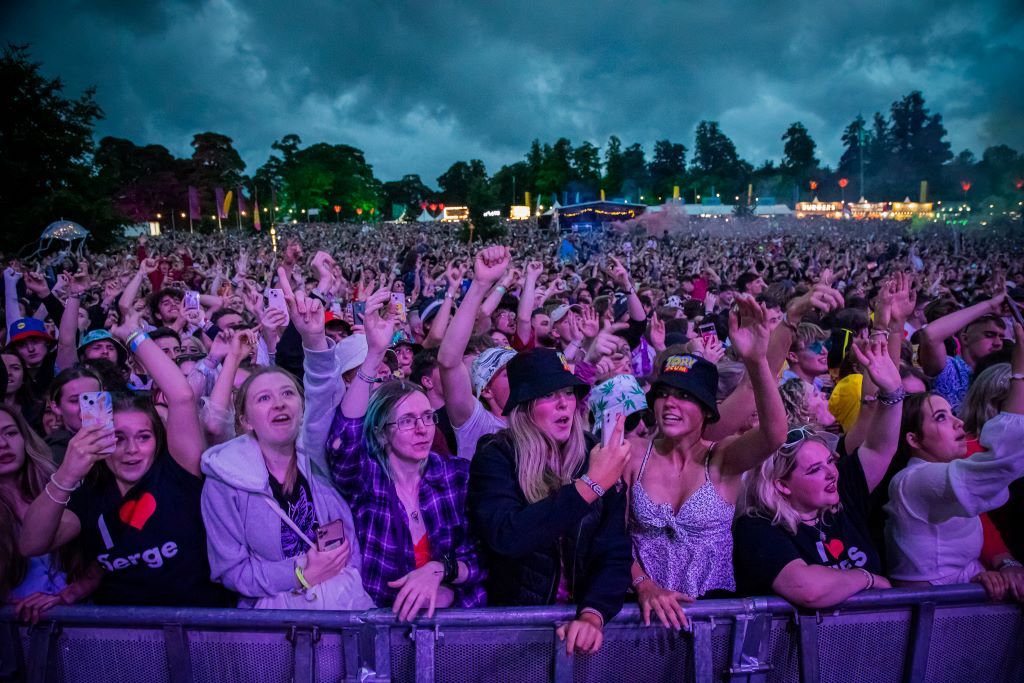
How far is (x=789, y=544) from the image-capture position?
2404 millimetres

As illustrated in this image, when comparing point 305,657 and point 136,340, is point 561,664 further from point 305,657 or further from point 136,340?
point 136,340

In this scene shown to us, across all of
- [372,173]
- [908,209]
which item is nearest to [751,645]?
[908,209]

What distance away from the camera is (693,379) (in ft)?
8.25

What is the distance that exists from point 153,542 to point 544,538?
5.02 ft

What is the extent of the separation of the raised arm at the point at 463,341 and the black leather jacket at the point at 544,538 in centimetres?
67

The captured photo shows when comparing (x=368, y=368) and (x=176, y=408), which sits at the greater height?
(x=368, y=368)

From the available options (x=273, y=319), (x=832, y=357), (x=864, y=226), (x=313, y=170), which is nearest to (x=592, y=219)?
(x=864, y=226)

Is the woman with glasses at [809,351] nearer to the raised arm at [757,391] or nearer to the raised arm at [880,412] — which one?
the raised arm at [880,412]

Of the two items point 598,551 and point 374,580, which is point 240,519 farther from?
point 598,551

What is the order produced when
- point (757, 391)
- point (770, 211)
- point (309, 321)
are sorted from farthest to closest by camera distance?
point (770, 211) → point (309, 321) → point (757, 391)

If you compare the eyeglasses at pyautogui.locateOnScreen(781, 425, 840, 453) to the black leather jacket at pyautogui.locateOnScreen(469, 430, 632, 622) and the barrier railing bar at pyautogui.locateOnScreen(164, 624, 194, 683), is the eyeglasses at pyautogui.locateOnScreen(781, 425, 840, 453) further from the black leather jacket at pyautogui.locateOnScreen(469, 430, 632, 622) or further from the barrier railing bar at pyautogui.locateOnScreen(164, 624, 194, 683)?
the barrier railing bar at pyautogui.locateOnScreen(164, 624, 194, 683)

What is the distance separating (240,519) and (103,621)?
539 millimetres

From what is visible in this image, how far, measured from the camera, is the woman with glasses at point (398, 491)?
2475 mm

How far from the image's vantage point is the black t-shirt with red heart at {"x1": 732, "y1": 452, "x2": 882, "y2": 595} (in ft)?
7.78
